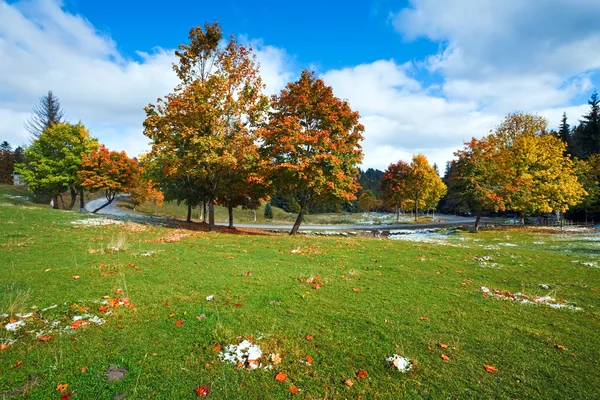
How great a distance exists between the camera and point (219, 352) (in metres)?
4.34

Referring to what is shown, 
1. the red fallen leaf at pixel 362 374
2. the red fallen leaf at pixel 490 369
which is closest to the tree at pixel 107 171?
the red fallen leaf at pixel 362 374

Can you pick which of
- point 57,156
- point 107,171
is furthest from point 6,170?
point 107,171

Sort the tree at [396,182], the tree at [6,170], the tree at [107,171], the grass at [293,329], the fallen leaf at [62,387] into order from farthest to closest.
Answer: the tree at [6,170] < the tree at [396,182] < the tree at [107,171] < the grass at [293,329] < the fallen leaf at [62,387]

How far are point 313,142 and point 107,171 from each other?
2715 centimetres

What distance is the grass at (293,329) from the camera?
3.70 metres

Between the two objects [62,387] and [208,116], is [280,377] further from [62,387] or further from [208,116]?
[208,116]

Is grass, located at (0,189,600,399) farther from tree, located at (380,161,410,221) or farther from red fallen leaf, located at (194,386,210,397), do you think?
tree, located at (380,161,410,221)

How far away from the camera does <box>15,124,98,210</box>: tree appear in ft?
107

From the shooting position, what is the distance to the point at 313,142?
1945 cm

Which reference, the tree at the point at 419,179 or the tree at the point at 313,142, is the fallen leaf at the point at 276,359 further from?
the tree at the point at 419,179

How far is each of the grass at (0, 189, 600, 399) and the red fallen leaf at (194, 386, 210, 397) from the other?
96 mm

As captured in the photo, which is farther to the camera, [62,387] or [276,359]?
[276,359]

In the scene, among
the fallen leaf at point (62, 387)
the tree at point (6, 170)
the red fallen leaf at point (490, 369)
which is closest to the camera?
the fallen leaf at point (62, 387)

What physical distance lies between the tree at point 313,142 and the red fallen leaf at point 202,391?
15.7 m
